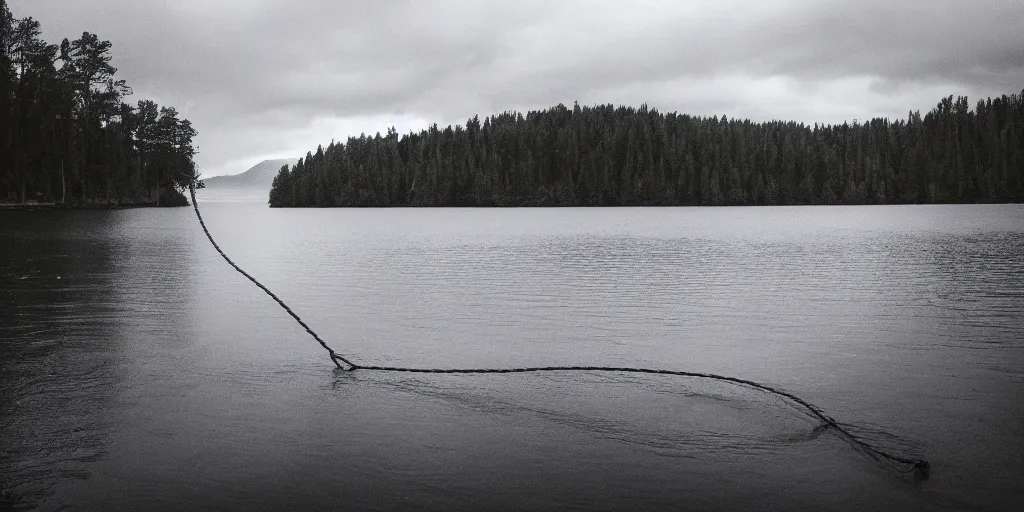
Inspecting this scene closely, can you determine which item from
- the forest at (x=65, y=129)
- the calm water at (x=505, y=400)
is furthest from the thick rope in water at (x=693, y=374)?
the forest at (x=65, y=129)

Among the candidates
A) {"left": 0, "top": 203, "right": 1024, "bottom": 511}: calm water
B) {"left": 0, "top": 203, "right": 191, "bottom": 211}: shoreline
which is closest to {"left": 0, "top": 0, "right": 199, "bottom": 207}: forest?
{"left": 0, "top": 203, "right": 191, "bottom": 211}: shoreline

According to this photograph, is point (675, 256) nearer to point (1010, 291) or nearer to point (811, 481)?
point (1010, 291)

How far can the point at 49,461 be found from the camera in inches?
316

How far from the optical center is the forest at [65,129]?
106 m

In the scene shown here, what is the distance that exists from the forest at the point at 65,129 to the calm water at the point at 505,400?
9191 cm

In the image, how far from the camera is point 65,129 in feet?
377

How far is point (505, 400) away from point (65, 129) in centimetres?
12556

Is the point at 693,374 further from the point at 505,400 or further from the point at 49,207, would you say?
the point at 49,207

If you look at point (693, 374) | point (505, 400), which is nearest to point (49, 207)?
point (505, 400)

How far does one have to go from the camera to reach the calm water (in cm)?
750

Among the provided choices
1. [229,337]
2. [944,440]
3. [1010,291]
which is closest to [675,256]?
[1010,291]

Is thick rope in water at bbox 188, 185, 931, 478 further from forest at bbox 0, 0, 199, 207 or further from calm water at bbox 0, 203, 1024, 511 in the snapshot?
forest at bbox 0, 0, 199, 207

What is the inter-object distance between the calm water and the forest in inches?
3619

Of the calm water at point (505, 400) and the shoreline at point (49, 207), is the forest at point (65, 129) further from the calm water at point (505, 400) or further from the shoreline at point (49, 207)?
the calm water at point (505, 400)
